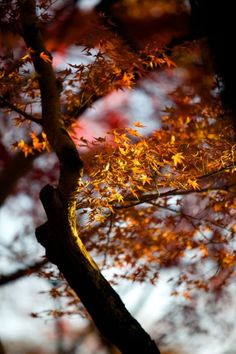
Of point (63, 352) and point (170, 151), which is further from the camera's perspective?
point (63, 352)

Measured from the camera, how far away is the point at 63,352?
9.38 m

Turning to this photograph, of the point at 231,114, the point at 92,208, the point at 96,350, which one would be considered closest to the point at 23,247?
the point at 96,350

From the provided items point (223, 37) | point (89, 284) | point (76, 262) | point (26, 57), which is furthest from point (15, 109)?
point (223, 37)

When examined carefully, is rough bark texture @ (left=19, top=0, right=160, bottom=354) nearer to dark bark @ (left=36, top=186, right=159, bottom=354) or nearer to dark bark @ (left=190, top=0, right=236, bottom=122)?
dark bark @ (left=36, top=186, right=159, bottom=354)

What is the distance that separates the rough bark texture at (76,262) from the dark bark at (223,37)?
9.35 ft

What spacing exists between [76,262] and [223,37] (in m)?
2.94

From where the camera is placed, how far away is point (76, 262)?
11.8ft

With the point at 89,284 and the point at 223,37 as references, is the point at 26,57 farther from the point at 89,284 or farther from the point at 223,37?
the point at 223,37

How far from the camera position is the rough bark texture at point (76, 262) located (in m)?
3.50

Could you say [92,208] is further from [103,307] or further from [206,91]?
[206,91]

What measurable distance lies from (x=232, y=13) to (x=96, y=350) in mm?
10763

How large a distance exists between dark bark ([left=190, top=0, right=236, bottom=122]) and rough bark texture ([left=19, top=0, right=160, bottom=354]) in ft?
9.35

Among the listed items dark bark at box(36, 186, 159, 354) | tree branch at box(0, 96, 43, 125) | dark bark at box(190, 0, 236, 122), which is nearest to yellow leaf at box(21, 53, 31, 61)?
tree branch at box(0, 96, 43, 125)

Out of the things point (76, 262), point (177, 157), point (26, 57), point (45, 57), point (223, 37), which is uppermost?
A: point (26, 57)
